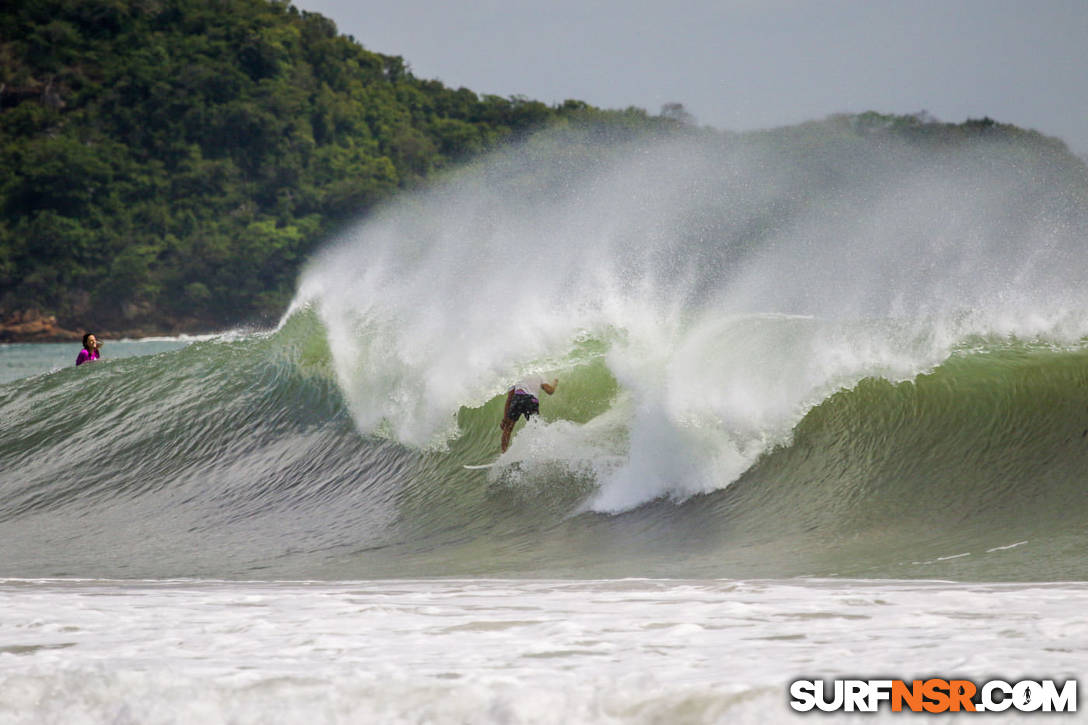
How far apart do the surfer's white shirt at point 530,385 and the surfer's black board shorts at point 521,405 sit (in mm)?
50

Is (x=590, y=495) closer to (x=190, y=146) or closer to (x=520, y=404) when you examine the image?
(x=520, y=404)

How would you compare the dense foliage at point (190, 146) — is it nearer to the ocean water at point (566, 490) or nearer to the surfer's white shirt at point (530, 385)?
the ocean water at point (566, 490)

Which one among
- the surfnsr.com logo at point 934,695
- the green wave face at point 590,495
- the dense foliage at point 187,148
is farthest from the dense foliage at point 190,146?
the surfnsr.com logo at point 934,695

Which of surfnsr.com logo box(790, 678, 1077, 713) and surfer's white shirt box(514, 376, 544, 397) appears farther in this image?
surfer's white shirt box(514, 376, 544, 397)

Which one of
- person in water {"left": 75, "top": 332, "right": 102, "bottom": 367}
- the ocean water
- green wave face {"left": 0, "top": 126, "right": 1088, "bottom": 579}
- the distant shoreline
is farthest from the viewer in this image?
the distant shoreline

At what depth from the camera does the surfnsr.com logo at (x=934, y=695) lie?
3268 millimetres

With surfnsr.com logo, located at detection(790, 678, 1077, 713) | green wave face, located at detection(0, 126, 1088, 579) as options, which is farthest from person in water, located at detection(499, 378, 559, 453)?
surfnsr.com logo, located at detection(790, 678, 1077, 713)

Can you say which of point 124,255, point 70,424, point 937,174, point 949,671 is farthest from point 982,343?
point 124,255

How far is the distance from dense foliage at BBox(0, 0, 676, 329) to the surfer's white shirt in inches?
2253

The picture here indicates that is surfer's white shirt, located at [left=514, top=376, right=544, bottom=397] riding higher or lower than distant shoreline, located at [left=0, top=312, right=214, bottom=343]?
lower

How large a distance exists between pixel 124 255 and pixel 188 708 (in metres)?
70.4

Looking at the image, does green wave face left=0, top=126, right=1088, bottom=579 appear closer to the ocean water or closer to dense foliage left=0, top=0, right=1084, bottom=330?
the ocean water

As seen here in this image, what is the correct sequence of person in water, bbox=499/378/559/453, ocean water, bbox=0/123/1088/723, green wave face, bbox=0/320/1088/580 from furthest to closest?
person in water, bbox=499/378/559/453, green wave face, bbox=0/320/1088/580, ocean water, bbox=0/123/1088/723

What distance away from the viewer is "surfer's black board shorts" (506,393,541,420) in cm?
897
